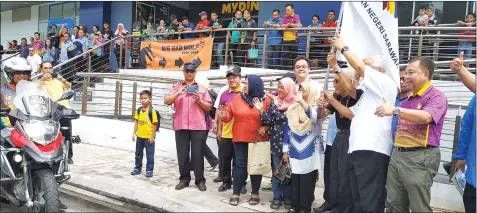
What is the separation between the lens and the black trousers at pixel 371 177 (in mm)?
3605

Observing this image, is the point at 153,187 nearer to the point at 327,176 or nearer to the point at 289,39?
the point at 327,176

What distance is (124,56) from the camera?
43.3ft

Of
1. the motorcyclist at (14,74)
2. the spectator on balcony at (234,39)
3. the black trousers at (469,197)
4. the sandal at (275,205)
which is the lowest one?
the sandal at (275,205)

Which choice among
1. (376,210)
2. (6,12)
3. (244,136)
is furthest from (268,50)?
(6,12)

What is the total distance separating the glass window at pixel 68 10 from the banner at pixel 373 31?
57.5ft

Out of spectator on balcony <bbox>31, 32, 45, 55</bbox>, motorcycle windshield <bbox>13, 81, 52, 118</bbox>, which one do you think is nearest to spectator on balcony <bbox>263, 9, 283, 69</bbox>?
motorcycle windshield <bbox>13, 81, 52, 118</bbox>

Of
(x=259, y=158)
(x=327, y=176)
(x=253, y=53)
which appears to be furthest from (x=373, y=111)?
(x=253, y=53)

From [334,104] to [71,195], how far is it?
3769 mm

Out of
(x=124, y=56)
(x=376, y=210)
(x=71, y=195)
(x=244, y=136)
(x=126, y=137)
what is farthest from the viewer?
(x=124, y=56)

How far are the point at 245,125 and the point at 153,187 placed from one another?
178cm

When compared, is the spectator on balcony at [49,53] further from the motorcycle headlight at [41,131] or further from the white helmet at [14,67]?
the motorcycle headlight at [41,131]

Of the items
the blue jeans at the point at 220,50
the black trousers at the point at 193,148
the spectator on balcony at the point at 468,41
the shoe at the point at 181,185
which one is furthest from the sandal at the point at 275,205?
the blue jeans at the point at 220,50

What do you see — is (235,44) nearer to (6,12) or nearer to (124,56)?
(124,56)

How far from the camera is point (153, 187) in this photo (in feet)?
19.2
